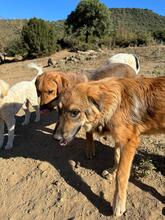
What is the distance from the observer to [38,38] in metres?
22.6

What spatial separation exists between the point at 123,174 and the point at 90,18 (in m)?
28.3

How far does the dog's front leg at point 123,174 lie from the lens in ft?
14.1

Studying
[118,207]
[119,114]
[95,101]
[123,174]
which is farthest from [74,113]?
[118,207]

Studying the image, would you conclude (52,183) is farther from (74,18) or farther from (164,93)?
(74,18)

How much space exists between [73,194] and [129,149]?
125 centimetres

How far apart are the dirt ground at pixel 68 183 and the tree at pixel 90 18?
2444 cm

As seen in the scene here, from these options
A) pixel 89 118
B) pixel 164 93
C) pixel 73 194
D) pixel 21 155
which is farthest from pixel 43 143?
pixel 164 93

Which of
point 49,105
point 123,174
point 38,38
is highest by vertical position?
point 49,105

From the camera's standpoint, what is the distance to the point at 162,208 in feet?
14.9

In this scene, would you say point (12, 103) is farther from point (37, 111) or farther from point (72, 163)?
point (72, 163)

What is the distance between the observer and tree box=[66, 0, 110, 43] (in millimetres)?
30250

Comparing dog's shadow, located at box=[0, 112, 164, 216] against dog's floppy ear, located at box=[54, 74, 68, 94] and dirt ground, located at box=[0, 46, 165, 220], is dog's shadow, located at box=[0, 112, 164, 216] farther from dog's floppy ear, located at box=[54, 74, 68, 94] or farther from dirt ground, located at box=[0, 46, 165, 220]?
dog's floppy ear, located at box=[54, 74, 68, 94]

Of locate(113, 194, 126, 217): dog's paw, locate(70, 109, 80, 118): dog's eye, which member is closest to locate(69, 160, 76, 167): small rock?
locate(113, 194, 126, 217): dog's paw

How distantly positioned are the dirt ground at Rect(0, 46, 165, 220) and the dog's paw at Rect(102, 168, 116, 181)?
0.21 ft
